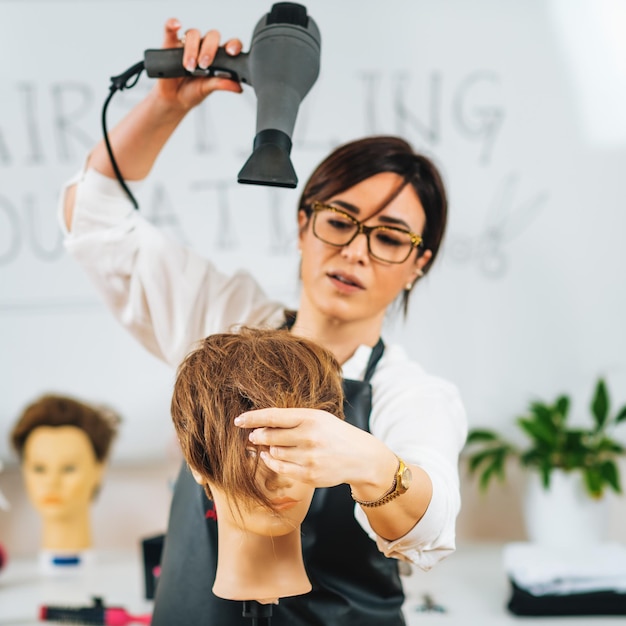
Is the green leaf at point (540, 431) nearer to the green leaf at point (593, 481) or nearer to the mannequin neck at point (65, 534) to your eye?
the green leaf at point (593, 481)

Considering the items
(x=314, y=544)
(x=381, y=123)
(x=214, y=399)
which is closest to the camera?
(x=214, y=399)

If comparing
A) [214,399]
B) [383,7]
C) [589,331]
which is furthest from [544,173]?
[214,399]

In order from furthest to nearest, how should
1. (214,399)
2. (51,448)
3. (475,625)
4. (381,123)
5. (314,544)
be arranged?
(381,123) → (51,448) → (475,625) → (314,544) → (214,399)

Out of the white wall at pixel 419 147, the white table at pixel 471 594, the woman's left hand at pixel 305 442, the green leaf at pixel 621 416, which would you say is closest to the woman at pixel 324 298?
the woman's left hand at pixel 305 442

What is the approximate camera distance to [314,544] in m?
1.13

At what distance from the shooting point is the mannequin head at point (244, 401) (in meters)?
0.86

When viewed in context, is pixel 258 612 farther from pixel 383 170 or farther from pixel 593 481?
pixel 593 481

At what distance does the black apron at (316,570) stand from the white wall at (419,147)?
95 cm

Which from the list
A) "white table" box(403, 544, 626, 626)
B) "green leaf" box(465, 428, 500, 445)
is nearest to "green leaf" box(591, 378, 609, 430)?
"green leaf" box(465, 428, 500, 445)

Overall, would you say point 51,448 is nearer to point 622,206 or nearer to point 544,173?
point 544,173

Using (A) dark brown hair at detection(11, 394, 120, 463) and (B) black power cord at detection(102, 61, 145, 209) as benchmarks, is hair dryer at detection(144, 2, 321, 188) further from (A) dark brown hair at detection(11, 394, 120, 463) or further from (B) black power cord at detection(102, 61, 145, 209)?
(A) dark brown hair at detection(11, 394, 120, 463)

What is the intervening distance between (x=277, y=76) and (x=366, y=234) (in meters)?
→ 0.32

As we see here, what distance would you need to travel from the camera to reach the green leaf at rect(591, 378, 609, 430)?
1.99 meters

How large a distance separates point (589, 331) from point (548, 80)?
2.08 feet
